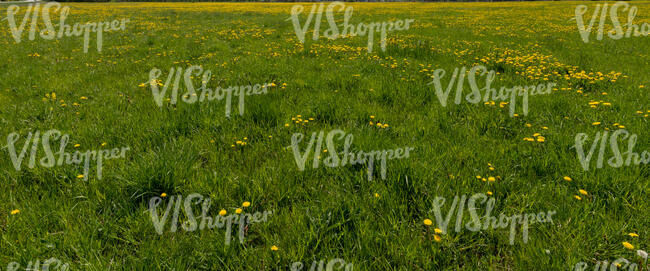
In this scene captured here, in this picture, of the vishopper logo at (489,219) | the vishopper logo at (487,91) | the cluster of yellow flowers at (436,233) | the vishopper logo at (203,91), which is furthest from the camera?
the vishopper logo at (203,91)

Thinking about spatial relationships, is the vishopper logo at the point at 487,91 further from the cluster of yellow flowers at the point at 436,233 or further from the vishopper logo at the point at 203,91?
the vishopper logo at the point at 203,91

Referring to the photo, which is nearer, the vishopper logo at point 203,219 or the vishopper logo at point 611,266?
the vishopper logo at point 611,266

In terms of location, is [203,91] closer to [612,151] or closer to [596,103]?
[612,151]

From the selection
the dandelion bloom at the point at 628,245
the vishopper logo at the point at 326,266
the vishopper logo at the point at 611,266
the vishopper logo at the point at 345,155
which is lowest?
the vishopper logo at the point at 326,266

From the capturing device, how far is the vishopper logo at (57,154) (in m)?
3.22

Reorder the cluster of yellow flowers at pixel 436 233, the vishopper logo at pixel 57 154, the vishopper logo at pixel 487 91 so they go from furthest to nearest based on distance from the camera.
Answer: the vishopper logo at pixel 487 91 → the vishopper logo at pixel 57 154 → the cluster of yellow flowers at pixel 436 233

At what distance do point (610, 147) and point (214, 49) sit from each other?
10605 mm

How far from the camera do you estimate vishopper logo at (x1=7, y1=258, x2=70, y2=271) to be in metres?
1.99

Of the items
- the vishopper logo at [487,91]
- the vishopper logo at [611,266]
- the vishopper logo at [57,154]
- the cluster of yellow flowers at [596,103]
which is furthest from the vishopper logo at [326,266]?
the cluster of yellow flowers at [596,103]

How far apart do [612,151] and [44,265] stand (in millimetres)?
5287

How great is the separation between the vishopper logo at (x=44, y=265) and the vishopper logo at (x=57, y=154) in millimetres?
1028

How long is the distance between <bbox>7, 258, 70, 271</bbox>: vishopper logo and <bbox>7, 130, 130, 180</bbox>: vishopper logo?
3.37 ft

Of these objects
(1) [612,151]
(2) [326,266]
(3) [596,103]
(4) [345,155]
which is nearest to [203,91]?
(4) [345,155]

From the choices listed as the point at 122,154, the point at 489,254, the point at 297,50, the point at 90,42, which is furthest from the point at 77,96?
the point at 90,42
